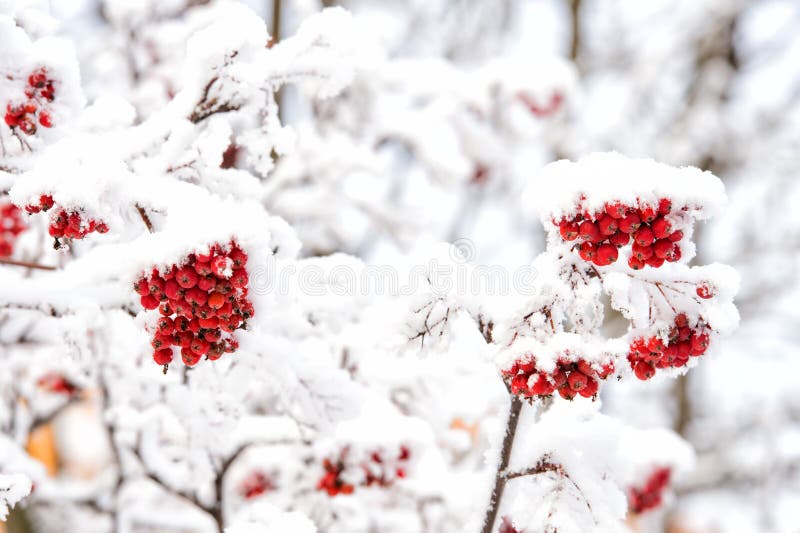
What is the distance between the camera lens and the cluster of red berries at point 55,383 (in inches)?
157

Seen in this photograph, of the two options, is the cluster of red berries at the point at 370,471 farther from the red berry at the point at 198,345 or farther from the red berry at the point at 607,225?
the red berry at the point at 607,225

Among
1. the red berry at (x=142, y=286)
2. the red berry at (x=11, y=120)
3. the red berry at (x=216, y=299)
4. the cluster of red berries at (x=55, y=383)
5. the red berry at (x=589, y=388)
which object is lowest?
the red berry at (x=589, y=388)

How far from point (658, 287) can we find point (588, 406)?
616 millimetres

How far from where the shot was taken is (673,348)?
1599 mm

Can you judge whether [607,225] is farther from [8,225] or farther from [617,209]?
[8,225]

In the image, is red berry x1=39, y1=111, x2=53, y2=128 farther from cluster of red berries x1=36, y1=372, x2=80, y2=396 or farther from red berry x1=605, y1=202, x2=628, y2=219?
cluster of red berries x1=36, y1=372, x2=80, y2=396

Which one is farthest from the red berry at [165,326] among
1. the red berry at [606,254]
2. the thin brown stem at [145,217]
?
the red berry at [606,254]

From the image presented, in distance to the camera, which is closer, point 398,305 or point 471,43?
point 398,305

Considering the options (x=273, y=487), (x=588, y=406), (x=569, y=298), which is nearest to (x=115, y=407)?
(x=273, y=487)

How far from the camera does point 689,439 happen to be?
10234 mm

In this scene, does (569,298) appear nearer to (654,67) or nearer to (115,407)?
(115,407)

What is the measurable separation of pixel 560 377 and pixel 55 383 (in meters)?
3.67

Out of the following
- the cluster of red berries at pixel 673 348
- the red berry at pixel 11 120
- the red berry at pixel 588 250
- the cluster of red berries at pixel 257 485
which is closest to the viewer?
the red berry at pixel 588 250

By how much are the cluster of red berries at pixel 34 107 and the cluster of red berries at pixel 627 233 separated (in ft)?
5.71
